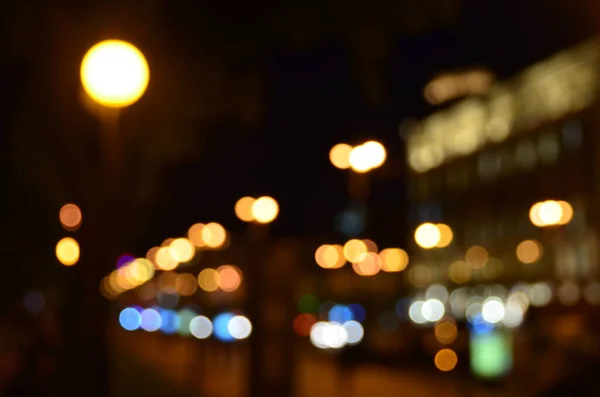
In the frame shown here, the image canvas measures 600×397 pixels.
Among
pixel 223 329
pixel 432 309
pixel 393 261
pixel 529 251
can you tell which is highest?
pixel 529 251

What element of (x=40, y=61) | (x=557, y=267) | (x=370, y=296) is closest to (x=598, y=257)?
(x=557, y=267)

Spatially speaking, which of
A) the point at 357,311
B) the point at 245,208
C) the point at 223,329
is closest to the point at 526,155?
the point at 357,311

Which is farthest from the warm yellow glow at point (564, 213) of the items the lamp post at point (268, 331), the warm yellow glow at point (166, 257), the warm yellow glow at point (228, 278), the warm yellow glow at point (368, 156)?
the warm yellow glow at point (166, 257)

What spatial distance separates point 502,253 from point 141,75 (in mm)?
69182

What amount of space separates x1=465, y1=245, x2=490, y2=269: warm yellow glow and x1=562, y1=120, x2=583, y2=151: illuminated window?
545 inches

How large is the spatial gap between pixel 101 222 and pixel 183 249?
1439 inches

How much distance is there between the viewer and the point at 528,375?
63.7 feet

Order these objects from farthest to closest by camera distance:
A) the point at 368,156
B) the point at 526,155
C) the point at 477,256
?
1. the point at 477,256
2. the point at 526,155
3. the point at 368,156

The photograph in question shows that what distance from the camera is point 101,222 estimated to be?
691cm

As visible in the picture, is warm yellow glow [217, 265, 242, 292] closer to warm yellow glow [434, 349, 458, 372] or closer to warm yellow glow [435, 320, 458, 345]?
warm yellow glow [435, 320, 458, 345]

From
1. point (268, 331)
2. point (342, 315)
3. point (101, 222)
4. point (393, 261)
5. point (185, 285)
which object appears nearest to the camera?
point (101, 222)

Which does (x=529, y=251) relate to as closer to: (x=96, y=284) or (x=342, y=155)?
(x=342, y=155)

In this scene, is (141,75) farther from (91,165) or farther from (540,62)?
(540,62)

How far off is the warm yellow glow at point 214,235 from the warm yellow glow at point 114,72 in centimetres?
1539
